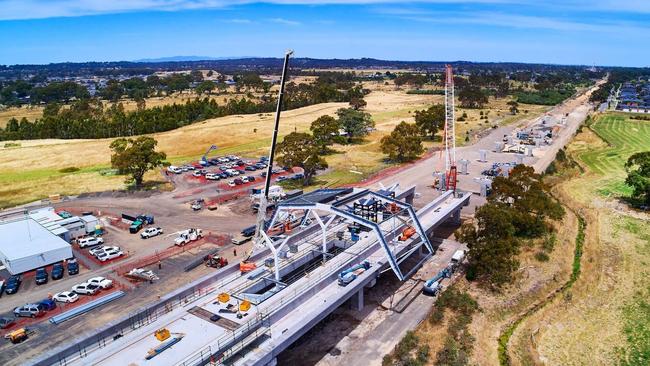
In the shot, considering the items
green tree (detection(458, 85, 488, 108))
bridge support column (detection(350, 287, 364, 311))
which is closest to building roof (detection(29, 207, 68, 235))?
bridge support column (detection(350, 287, 364, 311))

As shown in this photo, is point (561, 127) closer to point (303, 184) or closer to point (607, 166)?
point (607, 166)

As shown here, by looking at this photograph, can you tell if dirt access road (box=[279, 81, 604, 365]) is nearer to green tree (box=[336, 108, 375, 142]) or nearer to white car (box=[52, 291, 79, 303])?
white car (box=[52, 291, 79, 303])

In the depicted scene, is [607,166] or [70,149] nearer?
[607,166]

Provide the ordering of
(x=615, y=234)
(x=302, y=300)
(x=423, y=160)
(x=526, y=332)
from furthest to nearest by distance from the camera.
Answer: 1. (x=423, y=160)
2. (x=615, y=234)
3. (x=526, y=332)
4. (x=302, y=300)

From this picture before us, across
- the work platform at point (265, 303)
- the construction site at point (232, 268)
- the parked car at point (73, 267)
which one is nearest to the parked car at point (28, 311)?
the construction site at point (232, 268)

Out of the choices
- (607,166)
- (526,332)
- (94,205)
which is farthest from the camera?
(607,166)

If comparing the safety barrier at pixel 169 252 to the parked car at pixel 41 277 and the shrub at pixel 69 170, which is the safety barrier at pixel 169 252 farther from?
the shrub at pixel 69 170

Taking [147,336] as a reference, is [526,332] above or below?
below

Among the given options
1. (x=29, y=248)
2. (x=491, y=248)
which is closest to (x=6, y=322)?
(x=29, y=248)

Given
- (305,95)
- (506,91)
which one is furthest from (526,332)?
(506,91)
